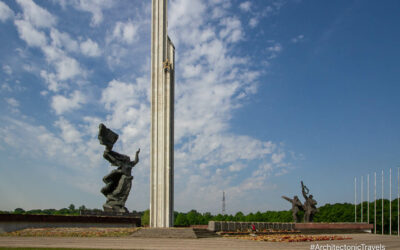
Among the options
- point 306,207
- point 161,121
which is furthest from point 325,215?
point 161,121

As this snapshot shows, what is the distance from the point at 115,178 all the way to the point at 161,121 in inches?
165

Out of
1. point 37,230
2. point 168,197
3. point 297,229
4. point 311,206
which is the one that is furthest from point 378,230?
point 37,230

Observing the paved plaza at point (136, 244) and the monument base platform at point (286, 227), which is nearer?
the paved plaza at point (136, 244)

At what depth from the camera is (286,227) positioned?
819 inches

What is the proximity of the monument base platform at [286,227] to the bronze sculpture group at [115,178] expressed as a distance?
6.14 metres

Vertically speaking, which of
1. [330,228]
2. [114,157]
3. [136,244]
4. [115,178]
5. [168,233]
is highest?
[114,157]

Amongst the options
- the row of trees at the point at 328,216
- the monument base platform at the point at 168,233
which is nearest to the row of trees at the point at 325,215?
the row of trees at the point at 328,216

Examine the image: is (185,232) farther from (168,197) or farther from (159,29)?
(159,29)

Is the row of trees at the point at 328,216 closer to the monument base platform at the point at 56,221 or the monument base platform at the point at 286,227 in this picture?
the monument base platform at the point at 286,227

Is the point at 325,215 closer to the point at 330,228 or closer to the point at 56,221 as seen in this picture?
the point at 330,228

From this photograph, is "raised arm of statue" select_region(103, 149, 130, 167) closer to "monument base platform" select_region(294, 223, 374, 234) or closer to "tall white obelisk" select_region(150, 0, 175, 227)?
"tall white obelisk" select_region(150, 0, 175, 227)

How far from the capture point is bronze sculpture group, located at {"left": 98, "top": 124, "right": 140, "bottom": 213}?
2083 centimetres

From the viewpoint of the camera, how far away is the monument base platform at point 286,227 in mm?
17047

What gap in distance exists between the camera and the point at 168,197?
68.7 ft
